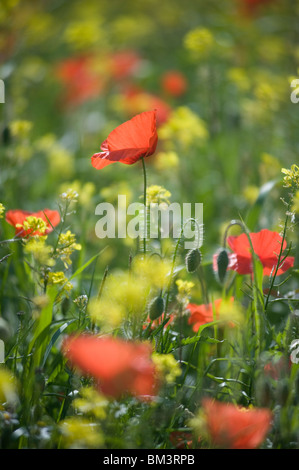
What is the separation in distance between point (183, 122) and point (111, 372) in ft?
4.69

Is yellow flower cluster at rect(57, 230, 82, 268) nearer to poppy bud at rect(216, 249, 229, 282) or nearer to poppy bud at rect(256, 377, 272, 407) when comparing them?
poppy bud at rect(216, 249, 229, 282)

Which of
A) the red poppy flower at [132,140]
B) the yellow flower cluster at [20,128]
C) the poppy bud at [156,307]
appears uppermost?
the yellow flower cluster at [20,128]

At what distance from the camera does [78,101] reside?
3.11m

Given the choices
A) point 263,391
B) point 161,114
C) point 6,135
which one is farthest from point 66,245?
point 161,114

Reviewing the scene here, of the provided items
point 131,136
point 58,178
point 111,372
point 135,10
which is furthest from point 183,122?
point 135,10

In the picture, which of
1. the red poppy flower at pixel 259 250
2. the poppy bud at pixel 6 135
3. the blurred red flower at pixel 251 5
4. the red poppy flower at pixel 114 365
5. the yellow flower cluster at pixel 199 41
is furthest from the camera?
the blurred red flower at pixel 251 5

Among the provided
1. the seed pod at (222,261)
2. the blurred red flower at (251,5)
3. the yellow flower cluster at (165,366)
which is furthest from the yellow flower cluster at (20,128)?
the blurred red flower at (251,5)

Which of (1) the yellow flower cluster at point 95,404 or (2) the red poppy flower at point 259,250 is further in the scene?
(2) the red poppy flower at point 259,250

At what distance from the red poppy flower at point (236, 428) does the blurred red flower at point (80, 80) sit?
2495 mm

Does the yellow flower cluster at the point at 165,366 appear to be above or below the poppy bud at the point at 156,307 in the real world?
below
